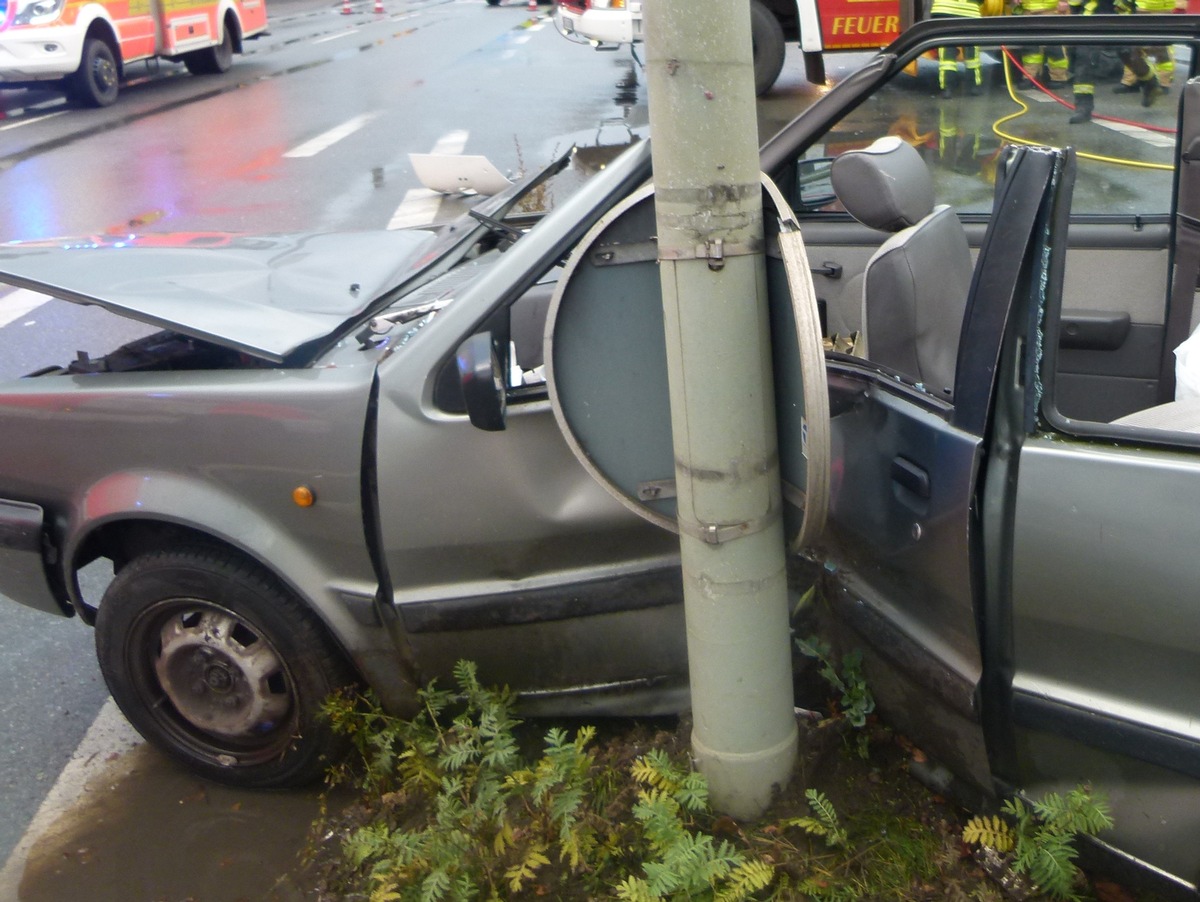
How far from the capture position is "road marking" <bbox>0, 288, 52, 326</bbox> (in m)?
6.55

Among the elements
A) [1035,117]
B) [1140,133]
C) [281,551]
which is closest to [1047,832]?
[281,551]

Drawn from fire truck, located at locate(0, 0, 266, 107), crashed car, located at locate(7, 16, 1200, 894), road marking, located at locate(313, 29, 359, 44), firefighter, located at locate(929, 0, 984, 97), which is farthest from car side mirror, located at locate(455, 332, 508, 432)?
road marking, located at locate(313, 29, 359, 44)

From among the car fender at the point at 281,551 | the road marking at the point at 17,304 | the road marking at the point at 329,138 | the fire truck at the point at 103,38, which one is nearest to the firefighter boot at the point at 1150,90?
the car fender at the point at 281,551

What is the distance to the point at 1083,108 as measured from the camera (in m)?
5.34

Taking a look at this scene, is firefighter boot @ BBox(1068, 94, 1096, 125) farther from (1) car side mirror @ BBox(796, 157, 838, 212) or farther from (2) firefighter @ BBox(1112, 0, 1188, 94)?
(1) car side mirror @ BBox(796, 157, 838, 212)

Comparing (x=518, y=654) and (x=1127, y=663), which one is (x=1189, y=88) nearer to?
(x=1127, y=663)

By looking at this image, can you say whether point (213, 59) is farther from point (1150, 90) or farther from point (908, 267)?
point (908, 267)

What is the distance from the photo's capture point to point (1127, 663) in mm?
1860

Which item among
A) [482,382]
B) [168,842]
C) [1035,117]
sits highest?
[482,382]

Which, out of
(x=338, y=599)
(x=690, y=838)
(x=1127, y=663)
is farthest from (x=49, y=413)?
(x=1127, y=663)

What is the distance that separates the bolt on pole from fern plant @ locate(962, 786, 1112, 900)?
0.43 meters

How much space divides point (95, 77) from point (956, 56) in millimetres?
12610

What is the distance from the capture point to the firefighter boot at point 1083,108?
5059mm

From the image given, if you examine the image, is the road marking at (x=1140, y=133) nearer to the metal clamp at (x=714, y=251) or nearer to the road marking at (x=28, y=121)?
the metal clamp at (x=714, y=251)
